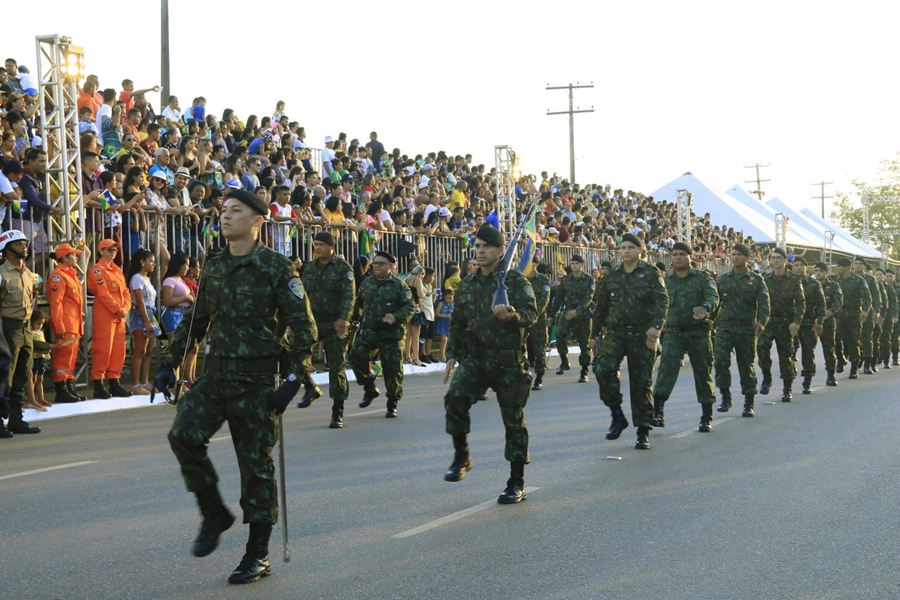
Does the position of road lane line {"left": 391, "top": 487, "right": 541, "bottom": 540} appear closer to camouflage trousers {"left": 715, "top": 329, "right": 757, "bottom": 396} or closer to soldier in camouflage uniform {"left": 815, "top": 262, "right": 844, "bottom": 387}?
camouflage trousers {"left": 715, "top": 329, "right": 757, "bottom": 396}

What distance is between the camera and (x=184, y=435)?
5.54m

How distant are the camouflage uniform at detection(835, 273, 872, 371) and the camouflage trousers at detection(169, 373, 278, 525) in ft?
50.1

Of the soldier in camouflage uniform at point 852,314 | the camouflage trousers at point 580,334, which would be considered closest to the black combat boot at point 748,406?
the camouflage trousers at point 580,334

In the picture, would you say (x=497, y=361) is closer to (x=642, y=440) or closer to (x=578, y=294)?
(x=642, y=440)

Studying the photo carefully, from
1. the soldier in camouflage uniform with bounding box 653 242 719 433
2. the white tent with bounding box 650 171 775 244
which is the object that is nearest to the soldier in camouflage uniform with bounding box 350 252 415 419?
the soldier in camouflage uniform with bounding box 653 242 719 433

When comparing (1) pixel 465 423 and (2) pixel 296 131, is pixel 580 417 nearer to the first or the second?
(1) pixel 465 423

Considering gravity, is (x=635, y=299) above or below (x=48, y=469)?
above

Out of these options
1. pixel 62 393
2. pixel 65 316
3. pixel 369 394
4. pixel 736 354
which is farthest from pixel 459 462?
pixel 62 393

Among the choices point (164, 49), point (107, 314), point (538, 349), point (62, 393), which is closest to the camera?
point (62, 393)

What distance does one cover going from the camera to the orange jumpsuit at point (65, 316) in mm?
12930

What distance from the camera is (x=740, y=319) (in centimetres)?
1343

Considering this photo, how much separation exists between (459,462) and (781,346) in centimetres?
868

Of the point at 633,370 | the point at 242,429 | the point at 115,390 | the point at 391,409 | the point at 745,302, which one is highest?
the point at 745,302

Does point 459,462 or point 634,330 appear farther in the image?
point 634,330
